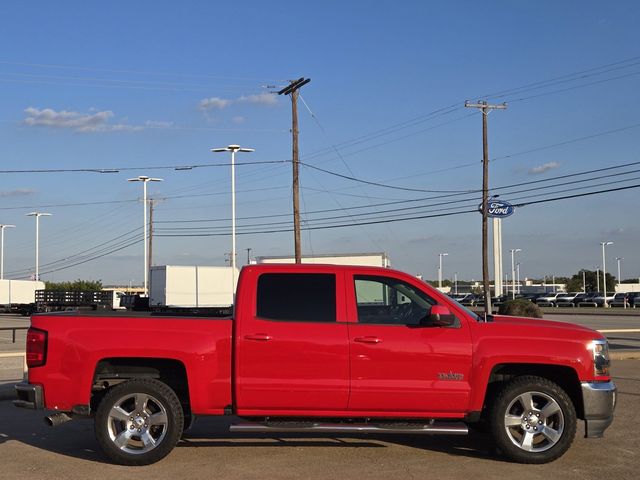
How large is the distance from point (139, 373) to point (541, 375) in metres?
4.01

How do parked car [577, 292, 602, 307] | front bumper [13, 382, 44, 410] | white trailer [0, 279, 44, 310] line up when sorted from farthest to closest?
parked car [577, 292, 602, 307]
white trailer [0, 279, 44, 310]
front bumper [13, 382, 44, 410]

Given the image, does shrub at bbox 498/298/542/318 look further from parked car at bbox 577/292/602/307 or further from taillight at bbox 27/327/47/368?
parked car at bbox 577/292/602/307

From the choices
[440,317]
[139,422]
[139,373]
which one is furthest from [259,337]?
[440,317]

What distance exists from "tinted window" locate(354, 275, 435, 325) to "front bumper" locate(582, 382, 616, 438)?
1.71 metres

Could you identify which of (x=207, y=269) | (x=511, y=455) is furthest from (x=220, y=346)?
(x=207, y=269)

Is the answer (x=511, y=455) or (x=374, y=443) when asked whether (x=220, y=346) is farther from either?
(x=511, y=455)

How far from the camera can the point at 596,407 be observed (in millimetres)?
6820

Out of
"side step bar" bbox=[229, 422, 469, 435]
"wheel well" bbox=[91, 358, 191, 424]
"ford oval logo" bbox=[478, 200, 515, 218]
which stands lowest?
"side step bar" bbox=[229, 422, 469, 435]

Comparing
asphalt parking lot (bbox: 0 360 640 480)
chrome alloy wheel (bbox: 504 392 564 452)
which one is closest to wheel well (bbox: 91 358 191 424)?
asphalt parking lot (bbox: 0 360 640 480)

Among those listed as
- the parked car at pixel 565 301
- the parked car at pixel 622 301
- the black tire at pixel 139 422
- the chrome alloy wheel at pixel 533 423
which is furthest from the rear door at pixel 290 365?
the parked car at pixel 565 301

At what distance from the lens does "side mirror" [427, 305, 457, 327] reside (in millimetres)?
6629

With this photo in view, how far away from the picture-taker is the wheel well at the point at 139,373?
6953mm

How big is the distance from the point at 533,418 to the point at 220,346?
3.09 metres

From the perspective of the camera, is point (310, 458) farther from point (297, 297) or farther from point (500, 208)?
point (500, 208)
